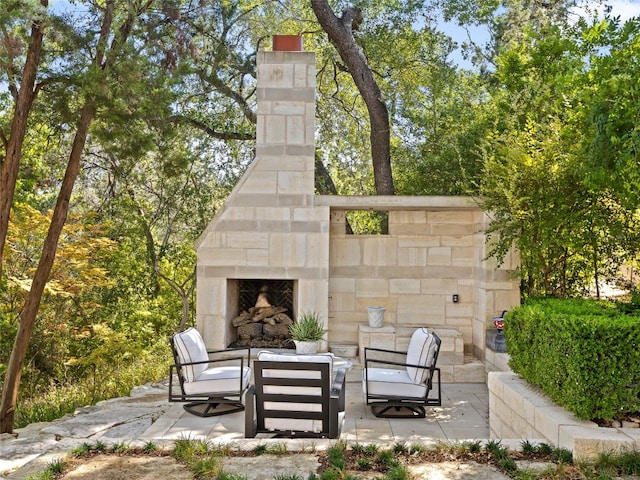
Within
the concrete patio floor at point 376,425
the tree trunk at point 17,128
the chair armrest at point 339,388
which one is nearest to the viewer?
the chair armrest at point 339,388

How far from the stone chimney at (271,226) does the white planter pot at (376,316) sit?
0.72m

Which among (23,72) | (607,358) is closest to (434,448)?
(607,358)

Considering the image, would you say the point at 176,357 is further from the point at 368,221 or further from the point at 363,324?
the point at 368,221

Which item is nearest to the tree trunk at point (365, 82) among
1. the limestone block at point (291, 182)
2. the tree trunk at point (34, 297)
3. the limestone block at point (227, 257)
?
the limestone block at point (291, 182)

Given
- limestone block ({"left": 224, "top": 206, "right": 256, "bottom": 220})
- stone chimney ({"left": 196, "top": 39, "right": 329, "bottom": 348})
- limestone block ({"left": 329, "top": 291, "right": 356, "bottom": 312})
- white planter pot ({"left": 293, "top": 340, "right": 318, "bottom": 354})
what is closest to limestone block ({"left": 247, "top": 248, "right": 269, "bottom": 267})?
stone chimney ({"left": 196, "top": 39, "right": 329, "bottom": 348})

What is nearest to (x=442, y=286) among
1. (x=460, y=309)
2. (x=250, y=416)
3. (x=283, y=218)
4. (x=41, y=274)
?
(x=460, y=309)

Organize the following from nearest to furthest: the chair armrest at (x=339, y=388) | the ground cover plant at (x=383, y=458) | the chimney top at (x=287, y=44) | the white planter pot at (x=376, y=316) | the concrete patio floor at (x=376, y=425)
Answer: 1. the ground cover plant at (x=383, y=458)
2. the chair armrest at (x=339, y=388)
3. the concrete patio floor at (x=376, y=425)
4. the white planter pot at (x=376, y=316)
5. the chimney top at (x=287, y=44)

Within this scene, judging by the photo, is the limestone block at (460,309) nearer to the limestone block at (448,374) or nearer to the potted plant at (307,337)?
the limestone block at (448,374)

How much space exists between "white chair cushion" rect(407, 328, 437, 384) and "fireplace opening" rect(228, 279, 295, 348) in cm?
297

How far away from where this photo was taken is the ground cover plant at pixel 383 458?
3.99 m

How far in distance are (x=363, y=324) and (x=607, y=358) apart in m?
5.47

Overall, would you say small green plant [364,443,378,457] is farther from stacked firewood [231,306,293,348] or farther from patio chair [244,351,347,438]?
stacked firewood [231,306,293,348]

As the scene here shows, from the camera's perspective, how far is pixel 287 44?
31.1 feet

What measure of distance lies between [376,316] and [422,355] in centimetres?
269
